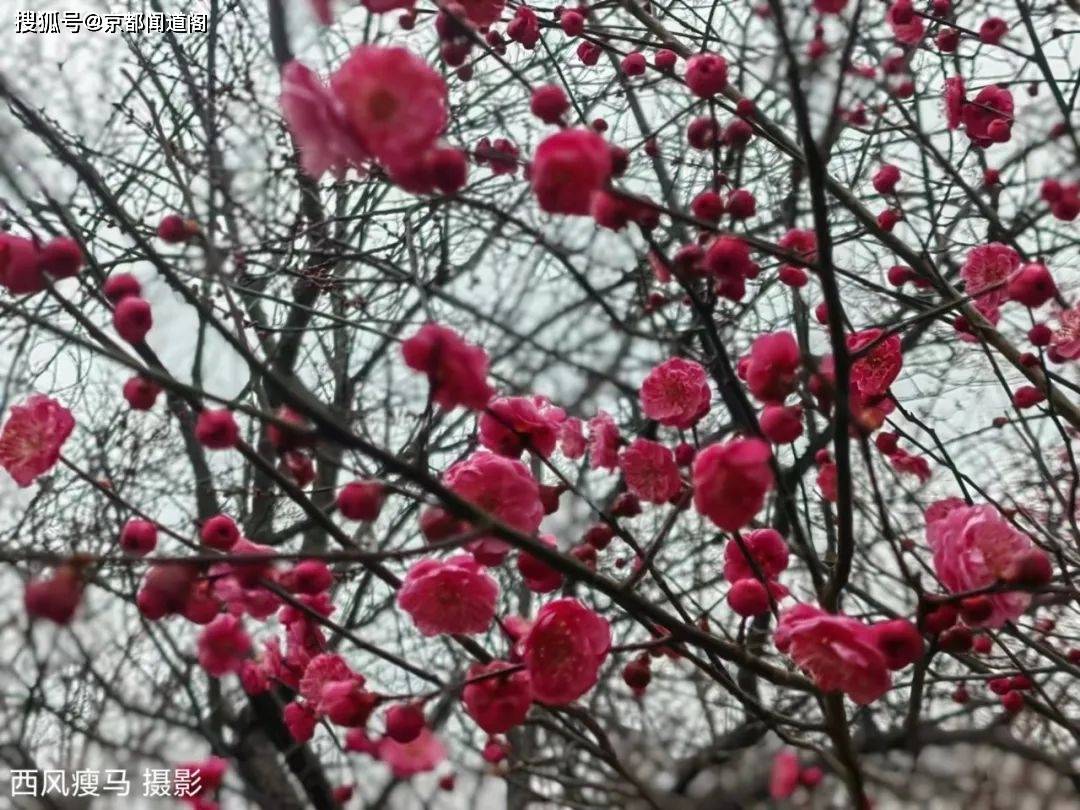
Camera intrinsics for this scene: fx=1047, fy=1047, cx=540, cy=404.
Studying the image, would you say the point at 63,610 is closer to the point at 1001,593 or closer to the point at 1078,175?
the point at 1001,593

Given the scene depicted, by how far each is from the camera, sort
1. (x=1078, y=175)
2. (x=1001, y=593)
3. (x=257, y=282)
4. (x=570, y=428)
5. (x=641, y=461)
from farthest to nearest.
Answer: (x=257, y=282), (x=570, y=428), (x=1078, y=175), (x=641, y=461), (x=1001, y=593)

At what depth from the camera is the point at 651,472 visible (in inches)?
79.2

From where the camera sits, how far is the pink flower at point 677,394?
2.06 meters

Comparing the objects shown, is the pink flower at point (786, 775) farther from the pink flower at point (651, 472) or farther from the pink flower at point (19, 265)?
the pink flower at point (19, 265)

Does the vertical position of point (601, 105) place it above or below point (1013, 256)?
above

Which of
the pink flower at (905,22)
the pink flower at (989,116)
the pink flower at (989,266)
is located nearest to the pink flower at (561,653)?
the pink flower at (989,266)

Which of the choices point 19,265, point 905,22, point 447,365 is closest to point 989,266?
point 905,22

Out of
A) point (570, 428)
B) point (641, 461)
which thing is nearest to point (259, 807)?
point (570, 428)

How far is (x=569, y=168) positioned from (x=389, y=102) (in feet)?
0.69

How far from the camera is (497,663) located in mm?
1557

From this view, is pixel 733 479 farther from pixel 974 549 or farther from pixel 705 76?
pixel 705 76

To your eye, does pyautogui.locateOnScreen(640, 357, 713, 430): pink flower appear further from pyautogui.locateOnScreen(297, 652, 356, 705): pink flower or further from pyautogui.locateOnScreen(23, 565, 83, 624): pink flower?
pyautogui.locateOnScreen(23, 565, 83, 624): pink flower

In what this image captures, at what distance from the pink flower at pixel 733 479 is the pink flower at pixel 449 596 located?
0.42 metres

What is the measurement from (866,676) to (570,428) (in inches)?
46.4
